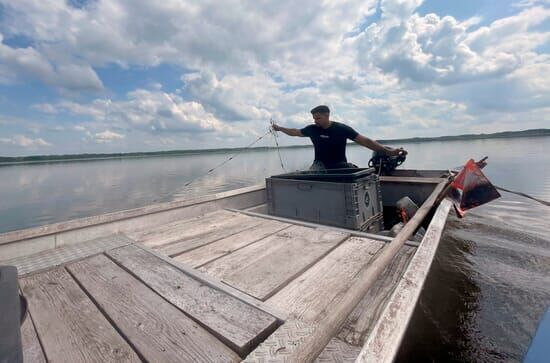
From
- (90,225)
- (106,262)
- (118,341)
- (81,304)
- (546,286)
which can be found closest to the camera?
(118,341)

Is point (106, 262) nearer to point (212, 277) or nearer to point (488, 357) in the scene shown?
point (212, 277)

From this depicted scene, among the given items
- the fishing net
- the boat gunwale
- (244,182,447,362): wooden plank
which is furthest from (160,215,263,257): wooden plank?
the fishing net

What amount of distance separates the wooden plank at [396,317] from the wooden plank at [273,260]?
32.7 inches

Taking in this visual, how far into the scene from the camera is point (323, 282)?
192 cm

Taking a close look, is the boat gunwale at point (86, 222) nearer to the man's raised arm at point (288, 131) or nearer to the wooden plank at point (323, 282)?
the man's raised arm at point (288, 131)

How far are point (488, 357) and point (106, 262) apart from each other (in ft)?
12.5

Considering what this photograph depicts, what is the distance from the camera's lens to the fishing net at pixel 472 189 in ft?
14.1

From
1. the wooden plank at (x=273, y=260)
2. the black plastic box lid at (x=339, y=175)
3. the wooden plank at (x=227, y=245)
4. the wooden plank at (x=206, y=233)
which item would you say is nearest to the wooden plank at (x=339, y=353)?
the wooden plank at (x=273, y=260)

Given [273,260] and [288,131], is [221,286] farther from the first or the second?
[288,131]

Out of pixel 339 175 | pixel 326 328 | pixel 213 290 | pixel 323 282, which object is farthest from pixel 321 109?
pixel 326 328

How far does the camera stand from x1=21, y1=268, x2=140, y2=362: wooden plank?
132 cm

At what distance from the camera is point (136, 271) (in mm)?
2143

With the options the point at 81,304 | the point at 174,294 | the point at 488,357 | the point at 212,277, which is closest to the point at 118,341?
the point at 174,294

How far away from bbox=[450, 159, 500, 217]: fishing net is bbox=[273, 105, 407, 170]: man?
1.24 metres
